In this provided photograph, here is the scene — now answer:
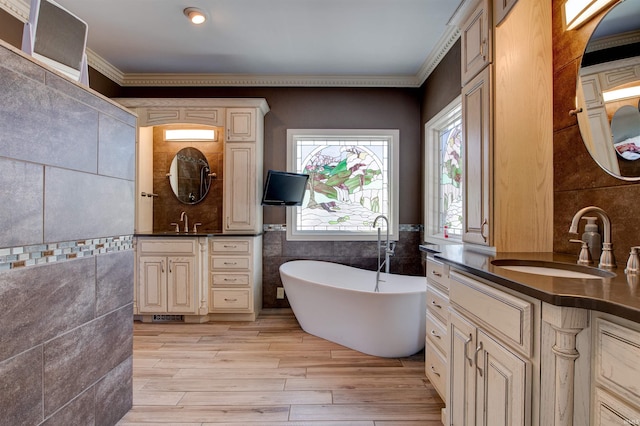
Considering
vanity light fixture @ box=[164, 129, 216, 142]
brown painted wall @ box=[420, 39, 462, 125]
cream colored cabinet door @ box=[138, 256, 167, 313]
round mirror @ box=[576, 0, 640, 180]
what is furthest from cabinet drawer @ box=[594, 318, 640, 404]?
vanity light fixture @ box=[164, 129, 216, 142]

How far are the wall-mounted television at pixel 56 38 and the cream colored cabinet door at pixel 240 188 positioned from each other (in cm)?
194

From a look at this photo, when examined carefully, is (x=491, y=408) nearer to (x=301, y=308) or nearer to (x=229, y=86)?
(x=301, y=308)

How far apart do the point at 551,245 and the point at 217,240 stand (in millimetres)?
2879

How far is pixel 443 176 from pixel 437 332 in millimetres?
1966

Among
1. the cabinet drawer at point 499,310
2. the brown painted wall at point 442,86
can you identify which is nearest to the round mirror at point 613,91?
the cabinet drawer at point 499,310

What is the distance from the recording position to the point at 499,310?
104 centimetres

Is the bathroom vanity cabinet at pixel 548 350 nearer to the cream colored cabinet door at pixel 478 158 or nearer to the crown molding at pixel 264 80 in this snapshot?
the cream colored cabinet door at pixel 478 158

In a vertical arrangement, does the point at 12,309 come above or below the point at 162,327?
above

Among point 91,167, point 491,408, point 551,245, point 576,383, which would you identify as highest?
point 91,167

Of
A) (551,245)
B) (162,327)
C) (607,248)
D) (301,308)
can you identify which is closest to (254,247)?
(301,308)

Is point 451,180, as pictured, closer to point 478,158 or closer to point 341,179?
point 341,179

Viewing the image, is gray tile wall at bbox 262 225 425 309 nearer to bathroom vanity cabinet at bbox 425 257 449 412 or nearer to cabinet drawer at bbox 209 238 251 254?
cabinet drawer at bbox 209 238 251 254

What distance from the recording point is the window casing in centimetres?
307

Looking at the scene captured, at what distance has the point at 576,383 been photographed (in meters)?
0.78
